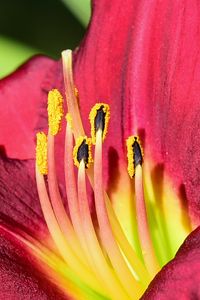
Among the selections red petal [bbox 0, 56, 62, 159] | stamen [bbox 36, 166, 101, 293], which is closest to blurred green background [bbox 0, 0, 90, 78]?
red petal [bbox 0, 56, 62, 159]

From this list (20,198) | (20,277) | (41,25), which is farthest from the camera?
(41,25)

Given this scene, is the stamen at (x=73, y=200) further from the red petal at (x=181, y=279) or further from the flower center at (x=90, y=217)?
the red petal at (x=181, y=279)

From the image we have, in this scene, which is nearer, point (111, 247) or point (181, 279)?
point (181, 279)

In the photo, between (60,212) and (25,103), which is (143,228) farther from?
(25,103)

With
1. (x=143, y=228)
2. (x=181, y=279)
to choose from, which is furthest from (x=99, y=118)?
(x=181, y=279)

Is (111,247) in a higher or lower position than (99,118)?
lower

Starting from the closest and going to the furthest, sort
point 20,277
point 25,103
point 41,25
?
point 20,277, point 25,103, point 41,25

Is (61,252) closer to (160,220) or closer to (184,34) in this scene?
(160,220)


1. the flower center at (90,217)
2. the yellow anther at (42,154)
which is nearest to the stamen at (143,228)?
the flower center at (90,217)
